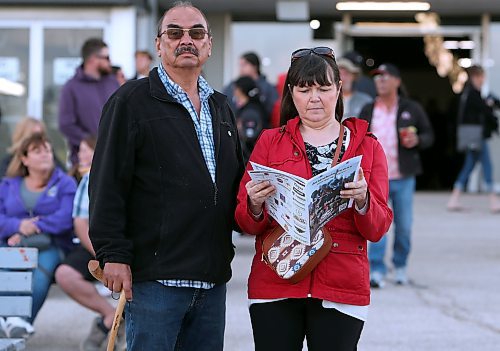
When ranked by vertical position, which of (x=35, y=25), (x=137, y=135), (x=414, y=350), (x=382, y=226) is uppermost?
(x=35, y=25)

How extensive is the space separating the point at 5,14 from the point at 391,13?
701cm

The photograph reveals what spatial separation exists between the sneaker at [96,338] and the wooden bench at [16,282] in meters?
0.86

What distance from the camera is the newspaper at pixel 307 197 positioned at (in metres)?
3.46

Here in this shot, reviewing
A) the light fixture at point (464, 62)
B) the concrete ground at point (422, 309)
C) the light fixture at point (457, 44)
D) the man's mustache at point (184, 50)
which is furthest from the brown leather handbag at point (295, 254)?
the light fixture at point (464, 62)

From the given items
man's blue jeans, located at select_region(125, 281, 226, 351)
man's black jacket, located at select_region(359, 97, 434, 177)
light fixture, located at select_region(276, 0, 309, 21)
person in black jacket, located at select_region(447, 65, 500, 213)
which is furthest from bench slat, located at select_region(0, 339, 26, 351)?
light fixture, located at select_region(276, 0, 309, 21)

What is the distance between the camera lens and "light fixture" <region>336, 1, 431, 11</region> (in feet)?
52.5

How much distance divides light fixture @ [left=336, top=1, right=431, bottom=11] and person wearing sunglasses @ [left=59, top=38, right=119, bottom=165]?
25.0ft

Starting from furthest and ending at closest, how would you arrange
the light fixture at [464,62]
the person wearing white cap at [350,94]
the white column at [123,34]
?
1. the light fixture at [464,62]
2. the white column at [123,34]
3. the person wearing white cap at [350,94]

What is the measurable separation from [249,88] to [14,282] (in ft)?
14.8

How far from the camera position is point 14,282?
526 cm

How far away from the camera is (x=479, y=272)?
A: 9.19 meters

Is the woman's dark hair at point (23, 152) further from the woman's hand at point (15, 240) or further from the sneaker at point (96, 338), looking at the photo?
the sneaker at point (96, 338)

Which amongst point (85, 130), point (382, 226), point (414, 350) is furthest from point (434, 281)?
point (382, 226)

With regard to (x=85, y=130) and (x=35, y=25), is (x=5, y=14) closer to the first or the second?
(x=35, y=25)
